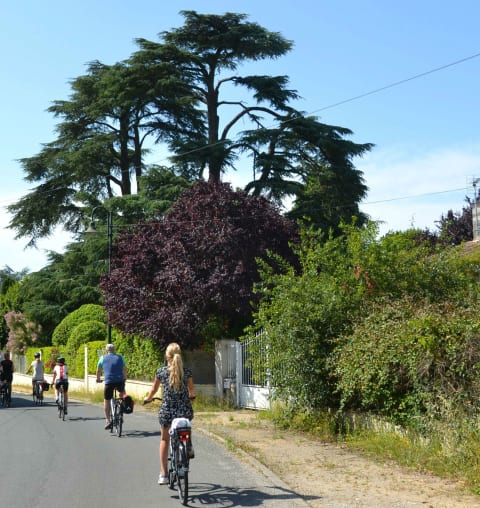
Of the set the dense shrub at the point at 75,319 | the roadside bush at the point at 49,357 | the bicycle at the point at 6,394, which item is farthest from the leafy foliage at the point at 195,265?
the roadside bush at the point at 49,357

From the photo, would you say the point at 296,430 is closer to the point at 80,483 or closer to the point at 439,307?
the point at 439,307

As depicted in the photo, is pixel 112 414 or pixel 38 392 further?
pixel 38 392

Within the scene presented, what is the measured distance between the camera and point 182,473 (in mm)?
8602

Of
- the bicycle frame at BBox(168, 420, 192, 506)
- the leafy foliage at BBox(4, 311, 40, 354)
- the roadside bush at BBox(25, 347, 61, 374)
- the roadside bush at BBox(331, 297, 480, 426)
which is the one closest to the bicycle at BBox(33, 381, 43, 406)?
the roadside bush at BBox(25, 347, 61, 374)

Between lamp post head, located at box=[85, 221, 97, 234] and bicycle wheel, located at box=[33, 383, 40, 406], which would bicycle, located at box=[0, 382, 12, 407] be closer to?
bicycle wheel, located at box=[33, 383, 40, 406]

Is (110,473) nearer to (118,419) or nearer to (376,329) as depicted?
(376,329)

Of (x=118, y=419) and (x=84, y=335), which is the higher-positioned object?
(x=84, y=335)

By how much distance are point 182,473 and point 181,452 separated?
26 centimetres

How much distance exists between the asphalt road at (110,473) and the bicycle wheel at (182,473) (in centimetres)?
10

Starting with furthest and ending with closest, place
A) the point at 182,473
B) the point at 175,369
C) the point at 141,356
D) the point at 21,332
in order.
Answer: the point at 21,332
the point at 141,356
the point at 175,369
the point at 182,473

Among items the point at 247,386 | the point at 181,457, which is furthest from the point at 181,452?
the point at 247,386

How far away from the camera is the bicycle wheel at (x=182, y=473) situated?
853 cm

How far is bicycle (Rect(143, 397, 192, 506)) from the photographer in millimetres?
8594

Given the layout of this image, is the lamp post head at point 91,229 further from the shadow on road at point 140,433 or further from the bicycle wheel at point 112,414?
the bicycle wheel at point 112,414
